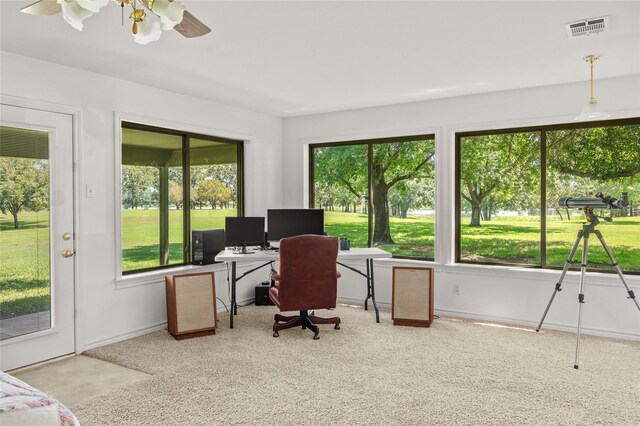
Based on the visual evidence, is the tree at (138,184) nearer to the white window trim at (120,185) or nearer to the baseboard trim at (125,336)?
the white window trim at (120,185)

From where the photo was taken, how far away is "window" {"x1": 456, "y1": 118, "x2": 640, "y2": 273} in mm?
4230

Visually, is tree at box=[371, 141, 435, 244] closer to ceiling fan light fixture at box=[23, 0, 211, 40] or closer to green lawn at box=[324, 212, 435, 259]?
green lawn at box=[324, 212, 435, 259]

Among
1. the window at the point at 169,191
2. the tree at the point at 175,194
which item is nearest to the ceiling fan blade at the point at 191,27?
the window at the point at 169,191

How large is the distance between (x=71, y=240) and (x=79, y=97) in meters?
1.22

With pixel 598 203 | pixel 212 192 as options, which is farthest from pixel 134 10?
pixel 598 203

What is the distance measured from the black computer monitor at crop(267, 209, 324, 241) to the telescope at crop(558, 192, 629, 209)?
8.04 ft

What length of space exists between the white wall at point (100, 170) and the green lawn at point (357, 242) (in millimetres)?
304

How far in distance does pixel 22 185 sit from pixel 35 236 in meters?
0.41

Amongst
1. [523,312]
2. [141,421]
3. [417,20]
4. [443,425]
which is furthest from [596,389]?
[141,421]

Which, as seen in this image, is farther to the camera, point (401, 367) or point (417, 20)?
point (401, 367)

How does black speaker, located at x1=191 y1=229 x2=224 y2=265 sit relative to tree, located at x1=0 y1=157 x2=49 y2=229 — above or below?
below

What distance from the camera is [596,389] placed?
294cm

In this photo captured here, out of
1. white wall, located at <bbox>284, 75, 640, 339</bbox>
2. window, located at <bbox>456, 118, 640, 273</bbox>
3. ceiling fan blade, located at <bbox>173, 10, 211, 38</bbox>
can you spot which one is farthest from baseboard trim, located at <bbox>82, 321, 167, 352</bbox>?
window, located at <bbox>456, 118, 640, 273</bbox>

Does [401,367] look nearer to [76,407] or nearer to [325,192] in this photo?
[76,407]
